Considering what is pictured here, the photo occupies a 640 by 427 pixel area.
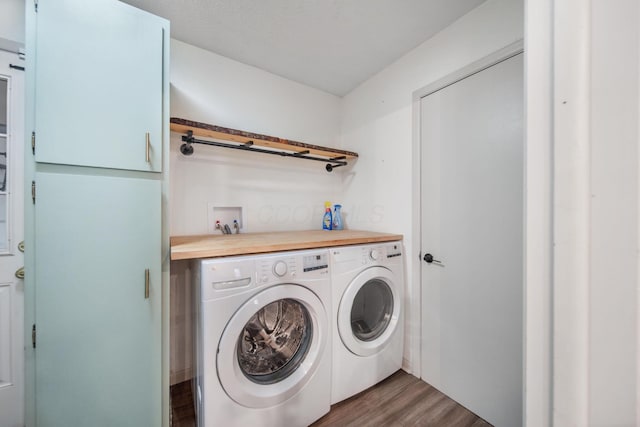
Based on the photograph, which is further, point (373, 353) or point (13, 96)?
point (373, 353)

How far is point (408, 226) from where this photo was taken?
183 cm

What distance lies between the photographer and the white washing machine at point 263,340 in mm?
1108

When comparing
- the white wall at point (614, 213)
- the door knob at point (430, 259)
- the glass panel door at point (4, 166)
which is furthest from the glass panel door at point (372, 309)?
the glass panel door at point (4, 166)

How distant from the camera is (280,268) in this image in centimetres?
126

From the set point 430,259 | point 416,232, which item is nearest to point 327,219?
point 416,232

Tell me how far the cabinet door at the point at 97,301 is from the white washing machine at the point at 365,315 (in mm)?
974

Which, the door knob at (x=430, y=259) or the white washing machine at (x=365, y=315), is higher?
the door knob at (x=430, y=259)

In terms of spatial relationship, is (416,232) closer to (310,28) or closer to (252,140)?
(252,140)

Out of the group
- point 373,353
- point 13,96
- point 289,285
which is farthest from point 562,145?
point 13,96

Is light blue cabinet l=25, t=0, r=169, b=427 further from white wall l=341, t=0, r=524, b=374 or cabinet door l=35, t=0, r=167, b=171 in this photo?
white wall l=341, t=0, r=524, b=374

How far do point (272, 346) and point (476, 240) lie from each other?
1405 mm

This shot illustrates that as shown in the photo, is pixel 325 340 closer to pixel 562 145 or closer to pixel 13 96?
pixel 562 145

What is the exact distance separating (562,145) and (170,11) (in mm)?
2048

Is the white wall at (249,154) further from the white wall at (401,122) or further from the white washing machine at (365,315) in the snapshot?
the white washing machine at (365,315)
